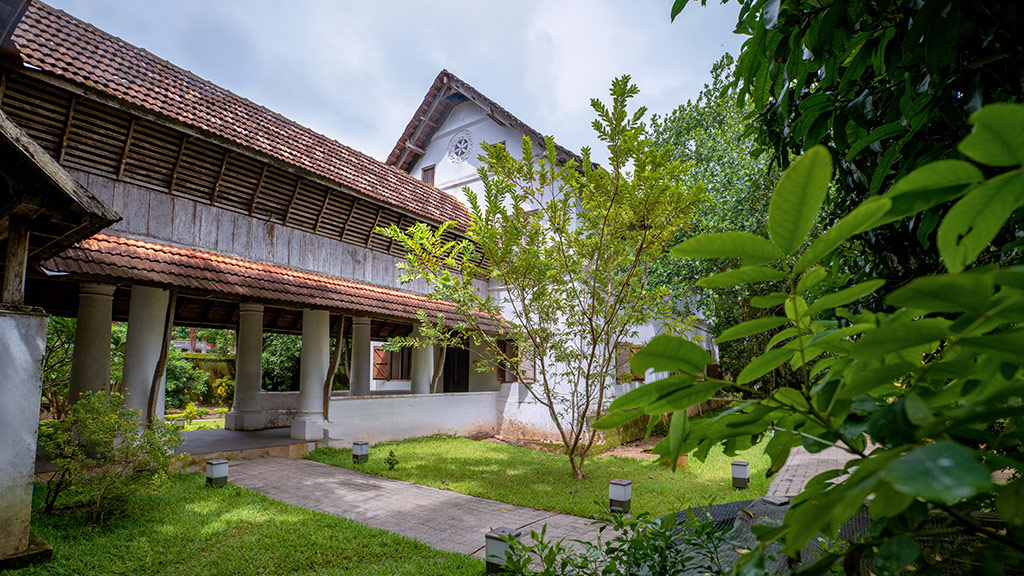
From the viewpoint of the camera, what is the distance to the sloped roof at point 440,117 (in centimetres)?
1372

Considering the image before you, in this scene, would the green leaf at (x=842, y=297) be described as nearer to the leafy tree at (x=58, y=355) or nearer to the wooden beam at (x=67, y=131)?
the wooden beam at (x=67, y=131)

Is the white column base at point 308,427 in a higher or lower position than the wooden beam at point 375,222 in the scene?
lower

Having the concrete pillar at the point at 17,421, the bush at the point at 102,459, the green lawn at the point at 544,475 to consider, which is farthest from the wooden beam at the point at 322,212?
the concrete pillar at the point at 17,421

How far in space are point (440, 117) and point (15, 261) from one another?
12.4 m

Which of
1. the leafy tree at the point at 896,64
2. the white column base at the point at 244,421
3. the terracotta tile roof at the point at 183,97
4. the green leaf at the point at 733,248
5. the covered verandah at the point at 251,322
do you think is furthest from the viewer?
the white column base at the point at 244,421

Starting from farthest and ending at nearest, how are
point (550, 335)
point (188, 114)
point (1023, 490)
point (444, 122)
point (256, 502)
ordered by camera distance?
point (444, 122) → point (550, 335) → point (188, 114) → point (256, 502) → point (1023, 490)

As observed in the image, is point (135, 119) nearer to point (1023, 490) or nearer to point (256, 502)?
point (256, 502)

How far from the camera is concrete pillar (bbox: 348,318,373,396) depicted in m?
12.7

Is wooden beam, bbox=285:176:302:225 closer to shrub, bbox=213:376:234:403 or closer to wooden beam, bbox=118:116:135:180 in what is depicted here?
wooden beam, bbox=118:116:135:180

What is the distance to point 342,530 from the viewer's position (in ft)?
18.2

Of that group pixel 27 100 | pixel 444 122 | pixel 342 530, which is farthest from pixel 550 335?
pixel 444 122

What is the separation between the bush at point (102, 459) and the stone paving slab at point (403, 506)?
153cm

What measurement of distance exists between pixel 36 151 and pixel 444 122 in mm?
12223

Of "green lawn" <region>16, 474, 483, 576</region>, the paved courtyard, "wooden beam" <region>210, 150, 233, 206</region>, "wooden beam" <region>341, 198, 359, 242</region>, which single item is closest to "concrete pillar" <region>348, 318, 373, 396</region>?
"wooden beam" <region>341, 198, 359, 242</region>
